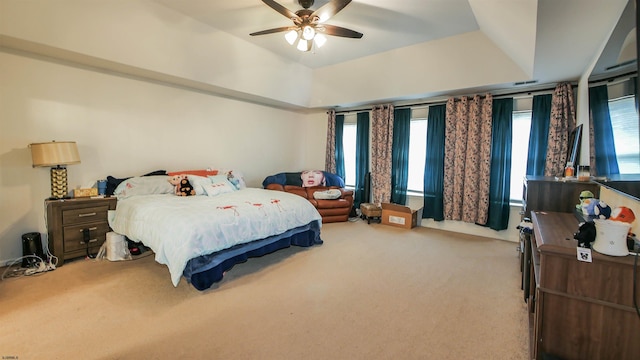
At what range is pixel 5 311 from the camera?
218cm

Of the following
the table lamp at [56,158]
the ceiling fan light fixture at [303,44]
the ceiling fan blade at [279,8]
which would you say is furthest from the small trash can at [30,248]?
the ceiling fan light fixture at [303,44]

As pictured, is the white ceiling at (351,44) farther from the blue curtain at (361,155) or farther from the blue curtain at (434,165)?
the blue curtain at (361,155)

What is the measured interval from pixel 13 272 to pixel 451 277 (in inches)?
178

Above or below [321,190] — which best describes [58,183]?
above

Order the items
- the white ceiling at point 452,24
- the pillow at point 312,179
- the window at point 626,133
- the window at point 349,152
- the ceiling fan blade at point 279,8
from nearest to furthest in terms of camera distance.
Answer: the window at point 626,133, the white ceiling at point 452,24, the ceiling fan blade at point 279,8, the pillow at point 312,179, the window at point 349,152

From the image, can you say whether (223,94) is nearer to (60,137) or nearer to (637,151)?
(60,137)

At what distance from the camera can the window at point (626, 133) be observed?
4.46 ft

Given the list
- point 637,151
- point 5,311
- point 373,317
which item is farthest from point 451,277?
point 5,311

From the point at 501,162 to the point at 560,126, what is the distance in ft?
2.71

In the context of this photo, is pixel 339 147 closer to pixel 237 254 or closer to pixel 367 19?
pixel 367 19

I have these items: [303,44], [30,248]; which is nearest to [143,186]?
[30,248]

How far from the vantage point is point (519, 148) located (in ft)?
13.9

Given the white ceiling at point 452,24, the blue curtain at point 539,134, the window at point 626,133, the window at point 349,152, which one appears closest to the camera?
the window at point 626,133

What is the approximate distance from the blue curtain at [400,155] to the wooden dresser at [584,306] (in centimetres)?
362
